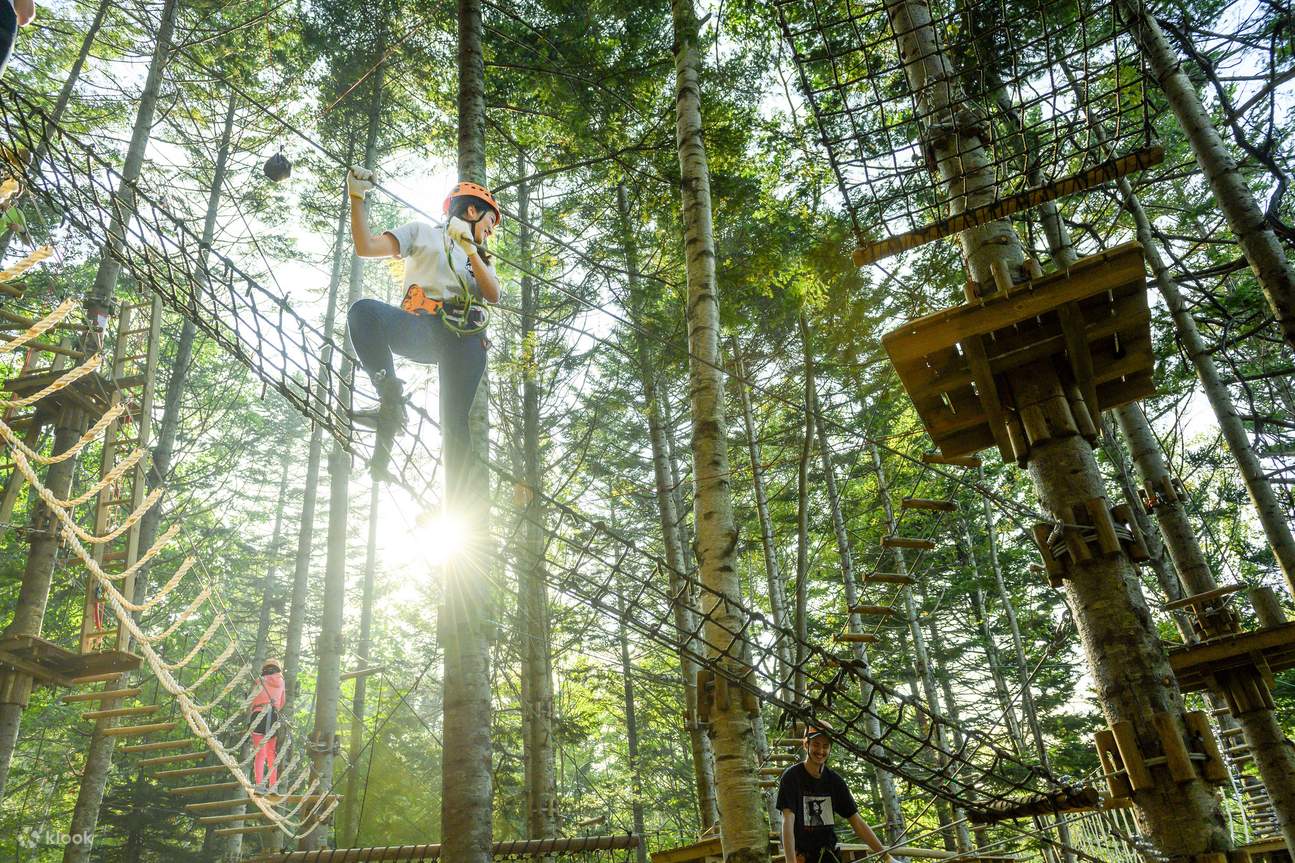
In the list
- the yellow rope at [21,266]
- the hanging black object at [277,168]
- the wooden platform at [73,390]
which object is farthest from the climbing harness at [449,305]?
the wooden platform at [73,390]

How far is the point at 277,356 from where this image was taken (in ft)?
13.0

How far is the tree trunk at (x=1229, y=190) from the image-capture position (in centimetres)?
407

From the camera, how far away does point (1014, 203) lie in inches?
149

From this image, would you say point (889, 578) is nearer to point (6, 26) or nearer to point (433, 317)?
point (433, 317)

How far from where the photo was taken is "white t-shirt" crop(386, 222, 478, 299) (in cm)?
369

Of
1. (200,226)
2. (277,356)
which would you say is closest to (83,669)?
(277,356)

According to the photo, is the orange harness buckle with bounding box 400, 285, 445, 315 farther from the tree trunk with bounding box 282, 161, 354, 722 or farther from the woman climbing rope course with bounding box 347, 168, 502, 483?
the tree trunk with bounding box 282, 161, 354, 722

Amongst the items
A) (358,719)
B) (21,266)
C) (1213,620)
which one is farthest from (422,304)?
(358,719)

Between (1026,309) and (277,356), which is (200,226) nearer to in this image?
(277,356)

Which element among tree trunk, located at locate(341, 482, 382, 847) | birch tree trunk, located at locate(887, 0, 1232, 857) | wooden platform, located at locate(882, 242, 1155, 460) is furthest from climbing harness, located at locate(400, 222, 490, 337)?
tree trunk, located at locate(341, 482, 382, 847)

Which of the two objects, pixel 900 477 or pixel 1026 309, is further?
pixel 900 477

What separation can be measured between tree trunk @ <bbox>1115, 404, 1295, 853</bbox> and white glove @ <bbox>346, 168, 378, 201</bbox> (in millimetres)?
5088

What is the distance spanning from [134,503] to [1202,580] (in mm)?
9398

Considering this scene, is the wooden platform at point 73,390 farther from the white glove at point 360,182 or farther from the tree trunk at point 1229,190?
the tree trunk at point 1229,190
